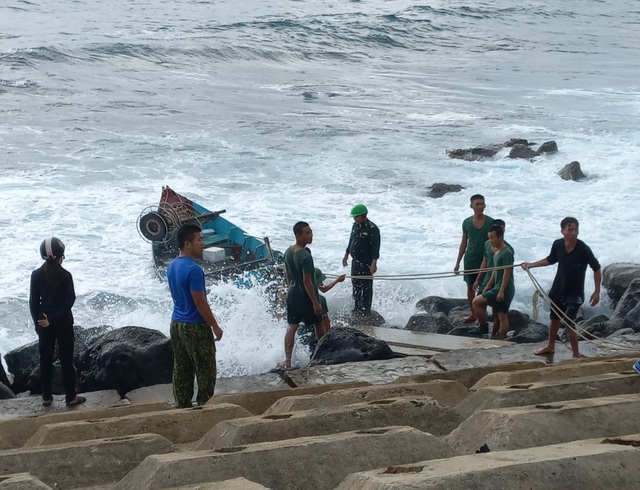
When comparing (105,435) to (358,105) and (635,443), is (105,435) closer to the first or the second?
(635,443)

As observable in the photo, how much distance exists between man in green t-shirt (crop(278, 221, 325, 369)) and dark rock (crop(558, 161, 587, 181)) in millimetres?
15513

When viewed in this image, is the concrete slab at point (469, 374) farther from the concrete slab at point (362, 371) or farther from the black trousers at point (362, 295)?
the black trousers at point (362, 295)

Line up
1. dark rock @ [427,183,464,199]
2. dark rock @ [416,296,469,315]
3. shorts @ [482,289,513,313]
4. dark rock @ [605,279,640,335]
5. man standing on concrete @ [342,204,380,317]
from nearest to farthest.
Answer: shorts @ [482,289,513,313], dark rock @ [605,279,640,335], man standing on concrete @ [342,204,380,317], dark rock @ [416,296,469,315], dark rock @ [427,183,464,199]

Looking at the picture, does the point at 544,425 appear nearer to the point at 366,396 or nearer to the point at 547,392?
the point at 547,392

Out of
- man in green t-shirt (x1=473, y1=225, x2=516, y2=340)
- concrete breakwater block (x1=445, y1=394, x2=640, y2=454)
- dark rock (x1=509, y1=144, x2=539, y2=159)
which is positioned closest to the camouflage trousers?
concrete breakwater block (x1=445, y1=394, x2=640, y2=454)

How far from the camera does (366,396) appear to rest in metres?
5.15

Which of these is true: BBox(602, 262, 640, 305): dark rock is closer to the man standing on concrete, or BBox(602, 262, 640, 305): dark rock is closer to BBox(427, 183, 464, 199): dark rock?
the man standing on concrete

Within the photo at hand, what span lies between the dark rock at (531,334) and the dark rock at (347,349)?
232cm

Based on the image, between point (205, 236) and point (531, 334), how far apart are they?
24.3ft

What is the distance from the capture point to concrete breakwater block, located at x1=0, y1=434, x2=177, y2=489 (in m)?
3.71

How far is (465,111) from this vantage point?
3416 cm

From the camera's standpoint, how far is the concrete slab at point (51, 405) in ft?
24.8

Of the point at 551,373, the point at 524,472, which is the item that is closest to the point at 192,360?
the point at 551,373

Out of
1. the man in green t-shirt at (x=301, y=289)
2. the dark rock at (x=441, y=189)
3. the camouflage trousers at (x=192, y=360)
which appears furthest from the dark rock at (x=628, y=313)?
the dark rock at (x=441, y=189)
